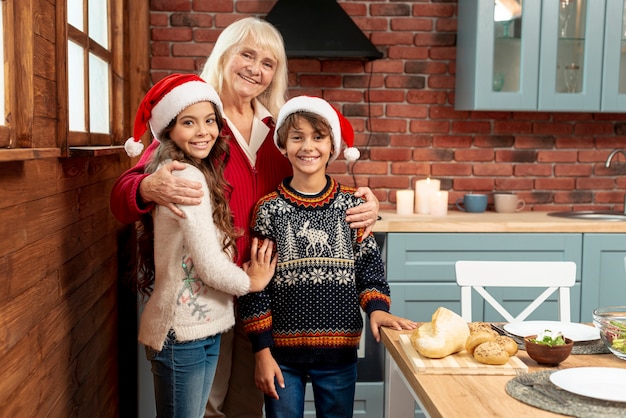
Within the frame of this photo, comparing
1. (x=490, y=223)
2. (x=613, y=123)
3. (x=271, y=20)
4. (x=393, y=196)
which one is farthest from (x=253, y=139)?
(x=613, y=123)

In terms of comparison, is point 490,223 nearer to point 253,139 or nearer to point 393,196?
point 393,196

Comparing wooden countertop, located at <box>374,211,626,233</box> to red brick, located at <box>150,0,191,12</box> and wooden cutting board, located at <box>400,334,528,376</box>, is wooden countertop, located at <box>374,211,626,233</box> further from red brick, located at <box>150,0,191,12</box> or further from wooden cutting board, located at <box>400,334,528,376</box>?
wooden cutting board, located at <box>400,334,528,376</box>

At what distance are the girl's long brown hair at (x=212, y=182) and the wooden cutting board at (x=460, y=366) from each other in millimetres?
616

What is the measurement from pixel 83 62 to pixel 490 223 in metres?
1.83

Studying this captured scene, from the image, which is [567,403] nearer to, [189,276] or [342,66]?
[189,276]

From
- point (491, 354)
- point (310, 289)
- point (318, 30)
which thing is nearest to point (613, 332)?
point (491, 354)

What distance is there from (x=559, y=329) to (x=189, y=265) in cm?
93

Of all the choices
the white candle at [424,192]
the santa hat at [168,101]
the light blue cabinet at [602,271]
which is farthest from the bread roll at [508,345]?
the white candle at [424,192]

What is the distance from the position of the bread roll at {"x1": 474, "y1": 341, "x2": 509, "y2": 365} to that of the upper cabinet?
2093 millimetres

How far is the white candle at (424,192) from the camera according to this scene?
→ 355cm

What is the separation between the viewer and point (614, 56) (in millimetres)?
3449

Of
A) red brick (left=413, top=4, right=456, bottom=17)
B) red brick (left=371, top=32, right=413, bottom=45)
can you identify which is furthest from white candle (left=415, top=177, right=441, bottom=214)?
red brick (left=413, top=4, right=456, bottom=17)

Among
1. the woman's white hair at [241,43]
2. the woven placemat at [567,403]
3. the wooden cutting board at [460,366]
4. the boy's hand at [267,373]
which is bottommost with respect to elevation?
the boy's hand at [267,373]

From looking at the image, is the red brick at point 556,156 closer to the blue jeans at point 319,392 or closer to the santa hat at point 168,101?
the blue jeans at point 319,392
